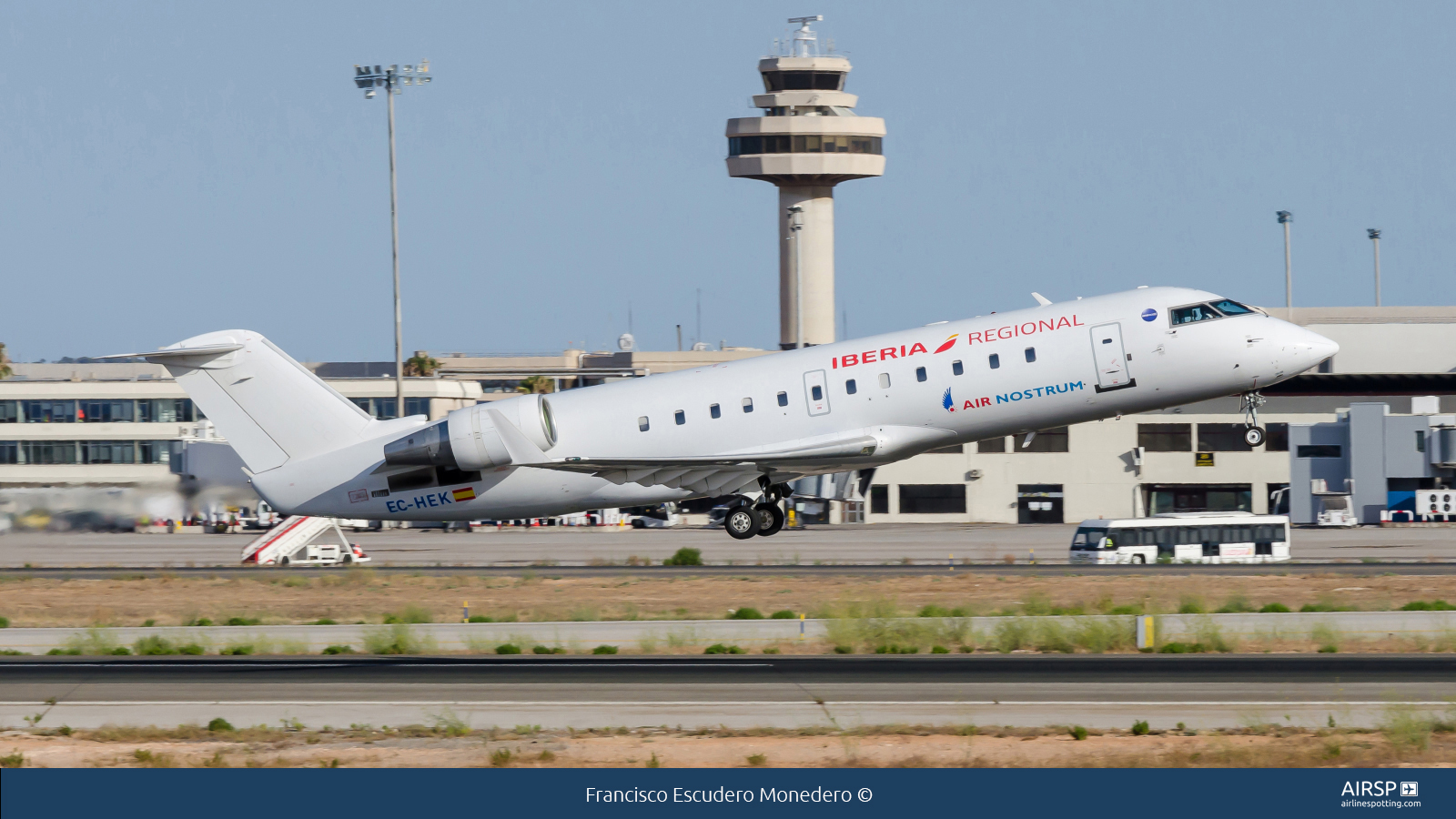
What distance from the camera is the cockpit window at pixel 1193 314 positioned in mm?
30719

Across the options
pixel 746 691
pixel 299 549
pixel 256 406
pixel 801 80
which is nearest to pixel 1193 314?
pixel 746 691

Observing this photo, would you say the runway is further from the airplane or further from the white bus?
the white bus

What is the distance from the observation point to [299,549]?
5819 centimetres

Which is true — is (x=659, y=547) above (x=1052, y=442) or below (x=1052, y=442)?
below

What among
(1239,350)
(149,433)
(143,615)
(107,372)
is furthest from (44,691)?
(107,372)

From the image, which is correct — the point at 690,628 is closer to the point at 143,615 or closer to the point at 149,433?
the point at 143,615

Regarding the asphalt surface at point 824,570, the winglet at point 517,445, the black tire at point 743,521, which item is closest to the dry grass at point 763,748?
the winglet at point 517,445

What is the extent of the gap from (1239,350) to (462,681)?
16.2 metres

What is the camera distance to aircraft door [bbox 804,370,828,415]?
31.8m

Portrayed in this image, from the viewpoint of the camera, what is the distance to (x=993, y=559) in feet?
187

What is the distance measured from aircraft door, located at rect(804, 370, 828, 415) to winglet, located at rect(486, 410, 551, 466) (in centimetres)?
576

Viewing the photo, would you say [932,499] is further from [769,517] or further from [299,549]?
[769,517]

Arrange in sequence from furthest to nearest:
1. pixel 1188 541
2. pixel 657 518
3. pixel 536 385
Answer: pixel 536 385
pixel 657 518
pixel 1188 541

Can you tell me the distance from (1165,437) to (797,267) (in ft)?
76.7
